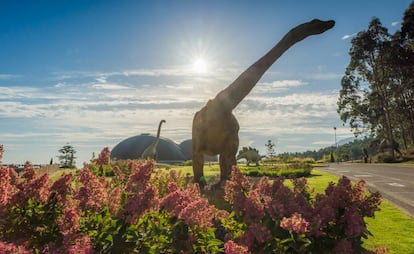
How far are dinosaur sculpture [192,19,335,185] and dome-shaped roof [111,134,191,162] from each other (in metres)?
72.7

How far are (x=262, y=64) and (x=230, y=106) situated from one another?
138cm

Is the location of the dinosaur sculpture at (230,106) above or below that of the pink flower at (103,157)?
above

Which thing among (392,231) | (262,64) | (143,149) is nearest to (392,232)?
(392,231)

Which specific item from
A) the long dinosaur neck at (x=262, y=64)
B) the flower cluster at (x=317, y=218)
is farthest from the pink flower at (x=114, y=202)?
the long dinosaur neck at (x=262, y=64)

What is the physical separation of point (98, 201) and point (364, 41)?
133 feet

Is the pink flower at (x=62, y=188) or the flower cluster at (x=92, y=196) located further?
the pink flower at (x=62, y=188)

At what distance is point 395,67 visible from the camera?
33.3 meters

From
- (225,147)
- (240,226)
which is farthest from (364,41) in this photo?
(240,226)

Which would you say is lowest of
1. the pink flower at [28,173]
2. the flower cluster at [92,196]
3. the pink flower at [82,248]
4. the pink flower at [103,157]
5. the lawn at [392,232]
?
the lawn at [392,232]

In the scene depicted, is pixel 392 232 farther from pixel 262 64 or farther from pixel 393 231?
pixel 262 64

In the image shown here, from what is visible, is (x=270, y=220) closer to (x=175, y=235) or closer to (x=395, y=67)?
(x=175, y=235)

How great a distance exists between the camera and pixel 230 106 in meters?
8.36

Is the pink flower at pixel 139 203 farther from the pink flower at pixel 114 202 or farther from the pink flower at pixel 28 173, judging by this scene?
the pink flower at pixel 28 173

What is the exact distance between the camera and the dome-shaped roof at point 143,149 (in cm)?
8039
